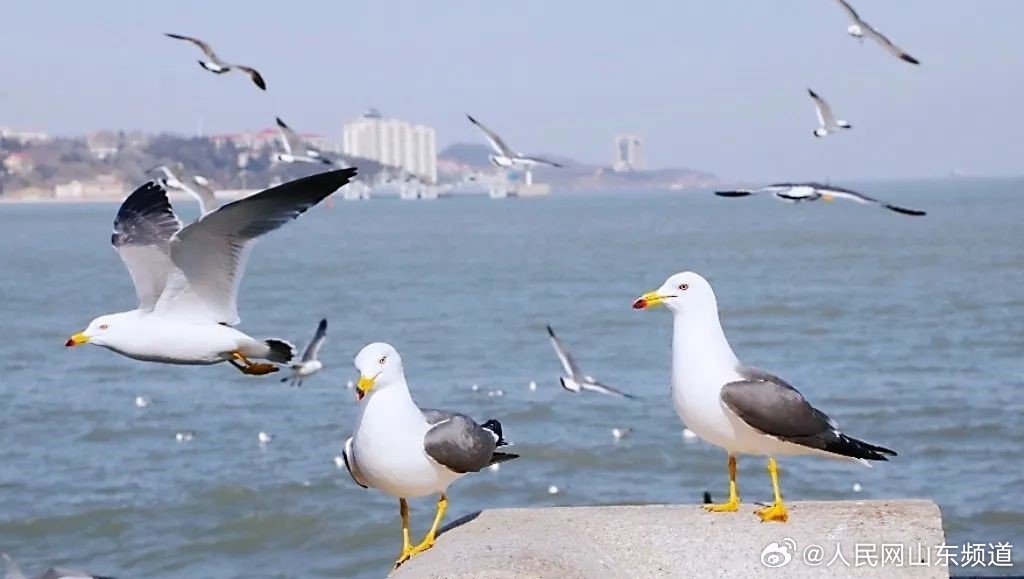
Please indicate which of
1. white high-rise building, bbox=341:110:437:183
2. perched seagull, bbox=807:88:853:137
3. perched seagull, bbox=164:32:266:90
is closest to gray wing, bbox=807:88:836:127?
perched seagull, bbox=807:88:853:137

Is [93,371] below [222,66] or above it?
below

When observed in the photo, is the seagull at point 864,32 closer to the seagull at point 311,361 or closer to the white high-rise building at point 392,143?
the seagull at point 311,361

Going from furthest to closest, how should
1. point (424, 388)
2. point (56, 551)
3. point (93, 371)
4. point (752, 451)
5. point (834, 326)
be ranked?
point (834, 326) → point (93, 371) → point (424, 388) → point (56, 551) → point (752, 451)

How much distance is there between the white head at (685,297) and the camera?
19.4 feet

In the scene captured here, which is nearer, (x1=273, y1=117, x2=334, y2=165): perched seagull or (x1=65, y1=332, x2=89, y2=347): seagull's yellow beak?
(x1=65, y1=332, x2=89, y2=347): seagull's yellow beak

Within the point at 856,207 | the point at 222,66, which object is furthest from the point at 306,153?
the point at 856,207

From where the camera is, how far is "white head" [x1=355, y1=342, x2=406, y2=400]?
18.4ft

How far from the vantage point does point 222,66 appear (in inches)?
495

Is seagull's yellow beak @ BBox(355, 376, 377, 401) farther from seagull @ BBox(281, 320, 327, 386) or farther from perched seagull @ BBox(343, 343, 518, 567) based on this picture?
seagull @ BBox(281, 320, 327, 386)

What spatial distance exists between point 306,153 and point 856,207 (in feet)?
343

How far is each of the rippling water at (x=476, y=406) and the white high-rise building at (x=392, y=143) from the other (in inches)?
2285

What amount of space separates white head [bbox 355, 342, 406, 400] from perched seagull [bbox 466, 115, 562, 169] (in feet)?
34.8

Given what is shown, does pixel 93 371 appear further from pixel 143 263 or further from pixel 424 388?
pixel 143 263

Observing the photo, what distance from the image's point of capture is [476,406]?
56.4 ft
